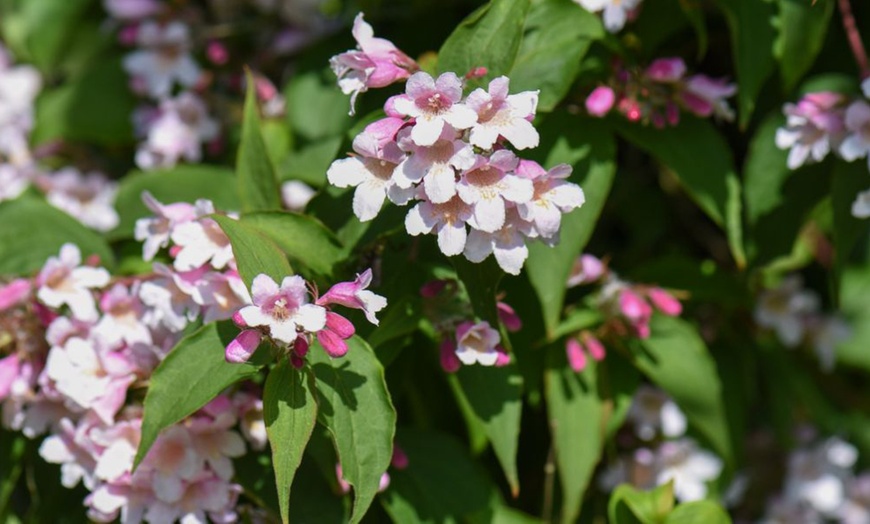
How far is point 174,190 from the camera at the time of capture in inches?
83.0

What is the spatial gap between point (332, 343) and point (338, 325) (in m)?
0.02

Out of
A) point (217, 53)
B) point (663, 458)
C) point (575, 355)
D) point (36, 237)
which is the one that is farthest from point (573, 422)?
point (217, 53)

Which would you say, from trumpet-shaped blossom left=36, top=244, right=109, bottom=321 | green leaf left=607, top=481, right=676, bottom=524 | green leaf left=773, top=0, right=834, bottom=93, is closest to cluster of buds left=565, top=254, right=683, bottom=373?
green leaf left=607, top=481, right=676, bottom=524

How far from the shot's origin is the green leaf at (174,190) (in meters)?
2.05

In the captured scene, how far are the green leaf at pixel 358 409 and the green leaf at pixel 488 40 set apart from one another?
42cm

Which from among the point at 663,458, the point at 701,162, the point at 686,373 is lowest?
the point at 663,458

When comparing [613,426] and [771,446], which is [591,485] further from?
[771,446]

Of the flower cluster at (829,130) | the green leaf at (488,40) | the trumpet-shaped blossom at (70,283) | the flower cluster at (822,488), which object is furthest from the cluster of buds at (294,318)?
the flower cluster at (822,488)

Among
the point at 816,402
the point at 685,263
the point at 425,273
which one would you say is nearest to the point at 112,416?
the point at 425,273

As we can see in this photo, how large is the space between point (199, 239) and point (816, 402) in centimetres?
147

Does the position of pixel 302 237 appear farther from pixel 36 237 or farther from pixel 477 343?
pixel 36 237

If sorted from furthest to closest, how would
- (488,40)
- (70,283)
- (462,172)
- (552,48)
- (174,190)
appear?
1. (174,190)
2. (70,283)
3. (552,48)
4. (488,40)
5. (462,172)

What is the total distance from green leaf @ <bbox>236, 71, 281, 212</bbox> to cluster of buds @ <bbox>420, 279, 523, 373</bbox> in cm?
33

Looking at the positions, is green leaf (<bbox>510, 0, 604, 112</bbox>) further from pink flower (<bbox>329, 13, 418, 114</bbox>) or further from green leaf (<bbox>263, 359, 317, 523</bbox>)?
green leaf (<bbox>263, 359, 317, 523</bbox>)
